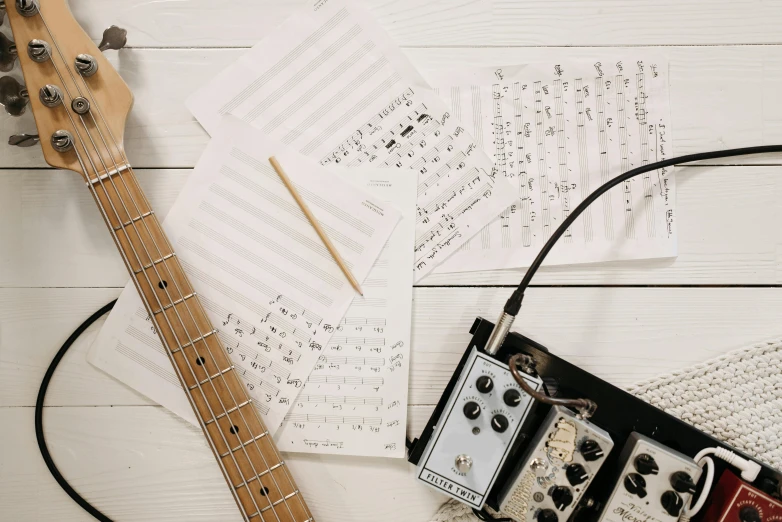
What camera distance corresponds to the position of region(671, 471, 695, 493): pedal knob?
0.61 metres

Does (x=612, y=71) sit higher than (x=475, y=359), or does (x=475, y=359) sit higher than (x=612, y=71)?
(x=612, y=71)

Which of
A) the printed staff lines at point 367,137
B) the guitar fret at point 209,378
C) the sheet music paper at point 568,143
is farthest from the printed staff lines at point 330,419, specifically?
the printed staff lines at point 367,137

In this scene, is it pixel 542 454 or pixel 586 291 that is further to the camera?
pixel 586 291

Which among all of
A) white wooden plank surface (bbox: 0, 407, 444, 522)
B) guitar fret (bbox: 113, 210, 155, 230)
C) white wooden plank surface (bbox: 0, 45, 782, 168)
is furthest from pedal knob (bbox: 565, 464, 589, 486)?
guitar fret (bbox: 113, 210, 155, 230)

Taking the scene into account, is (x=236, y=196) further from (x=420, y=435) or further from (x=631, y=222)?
(x=631, y=222)

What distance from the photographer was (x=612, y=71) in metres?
0.76

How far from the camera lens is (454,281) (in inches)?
30.1

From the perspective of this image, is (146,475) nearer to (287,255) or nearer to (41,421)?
(41,421)

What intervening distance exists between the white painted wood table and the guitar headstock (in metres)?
0.08

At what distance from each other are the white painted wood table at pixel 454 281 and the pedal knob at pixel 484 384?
0.43 ft

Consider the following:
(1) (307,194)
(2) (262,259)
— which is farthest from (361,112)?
(2) (262,259)

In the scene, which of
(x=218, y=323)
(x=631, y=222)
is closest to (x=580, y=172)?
(x=631, y=222)

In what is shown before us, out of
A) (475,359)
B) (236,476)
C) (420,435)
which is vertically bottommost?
(236,476)

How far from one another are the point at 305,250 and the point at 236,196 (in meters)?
0.12
